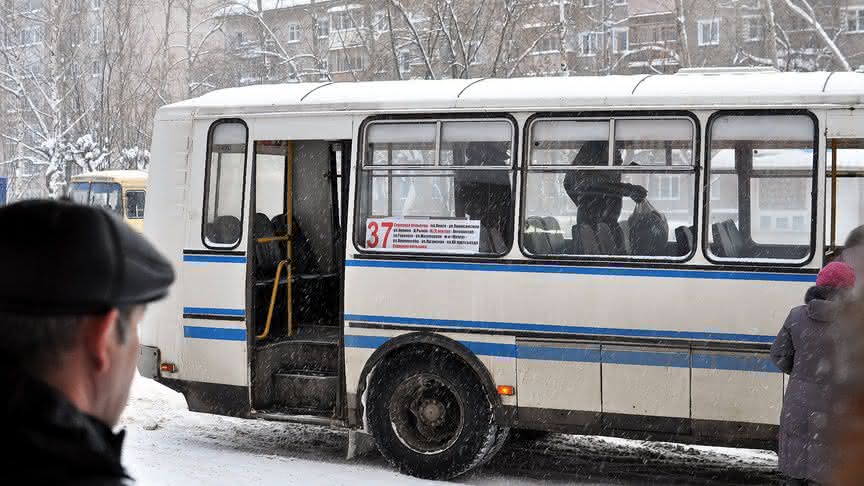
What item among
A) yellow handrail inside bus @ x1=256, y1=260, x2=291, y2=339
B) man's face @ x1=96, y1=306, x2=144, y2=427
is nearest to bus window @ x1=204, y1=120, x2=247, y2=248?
yellow handrail inside bus @ x1=256, y1=260, x2=291, y2=339

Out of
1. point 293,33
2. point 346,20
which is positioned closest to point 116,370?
point 346,20

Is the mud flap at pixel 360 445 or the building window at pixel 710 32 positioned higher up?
the building window at pixel 710 32

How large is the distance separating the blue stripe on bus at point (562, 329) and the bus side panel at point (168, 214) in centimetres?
164

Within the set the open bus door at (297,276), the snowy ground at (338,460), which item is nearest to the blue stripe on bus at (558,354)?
the snowy ground at (338,460)

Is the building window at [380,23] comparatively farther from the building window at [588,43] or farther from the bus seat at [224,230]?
the bus seat at [224,230]

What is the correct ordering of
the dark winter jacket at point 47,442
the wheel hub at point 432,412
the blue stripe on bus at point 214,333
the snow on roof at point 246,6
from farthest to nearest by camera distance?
1. the snow on roof at point 246,6
2. the blue stripe on bus at point 214,333
3. the wheel hub at point 432,412
4. the dark winter jacket at point 47,442

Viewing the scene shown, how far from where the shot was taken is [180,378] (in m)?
9.66

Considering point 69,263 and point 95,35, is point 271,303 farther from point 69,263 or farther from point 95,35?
point 95,35

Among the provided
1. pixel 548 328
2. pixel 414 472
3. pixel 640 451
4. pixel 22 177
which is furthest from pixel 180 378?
pixel 22 177

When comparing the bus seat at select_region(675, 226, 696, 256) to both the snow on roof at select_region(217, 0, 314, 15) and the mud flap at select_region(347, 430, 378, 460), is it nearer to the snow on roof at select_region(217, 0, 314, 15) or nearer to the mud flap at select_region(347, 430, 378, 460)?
the mud flap at select_region(347, 430, 378, 460)

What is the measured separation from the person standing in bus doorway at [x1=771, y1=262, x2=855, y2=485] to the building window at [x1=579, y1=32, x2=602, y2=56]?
91.3 ft

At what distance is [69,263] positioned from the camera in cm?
186

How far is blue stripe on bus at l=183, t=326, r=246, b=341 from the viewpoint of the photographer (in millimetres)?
9445

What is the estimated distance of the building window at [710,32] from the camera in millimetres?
35688
